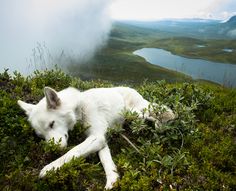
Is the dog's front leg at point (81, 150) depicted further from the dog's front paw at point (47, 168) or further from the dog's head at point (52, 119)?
the dog's head at point (52, 119)

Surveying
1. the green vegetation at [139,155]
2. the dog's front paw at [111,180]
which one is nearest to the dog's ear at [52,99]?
the green vegetation at [139,155]

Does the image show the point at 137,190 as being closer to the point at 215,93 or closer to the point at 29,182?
the point at 29,182

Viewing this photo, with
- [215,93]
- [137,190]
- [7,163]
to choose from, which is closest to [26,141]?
[7,163]

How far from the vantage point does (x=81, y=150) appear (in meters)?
7.29

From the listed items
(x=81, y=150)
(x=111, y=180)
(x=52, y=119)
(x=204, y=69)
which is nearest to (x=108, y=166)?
(x=111, y=180)

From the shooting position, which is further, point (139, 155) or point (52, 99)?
point (139, 155)

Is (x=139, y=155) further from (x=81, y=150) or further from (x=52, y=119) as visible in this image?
(x=52, y=119)

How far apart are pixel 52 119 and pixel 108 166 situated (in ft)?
4.87

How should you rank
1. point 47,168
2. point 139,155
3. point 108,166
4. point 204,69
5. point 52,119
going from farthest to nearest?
point 204,69 < point 139,155 < point 52,119 < point 108,166 < point 47,168

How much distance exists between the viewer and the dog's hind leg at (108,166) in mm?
6761

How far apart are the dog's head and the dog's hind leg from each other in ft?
2.72

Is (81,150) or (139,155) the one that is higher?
(81,150)

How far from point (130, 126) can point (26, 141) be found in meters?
2.48

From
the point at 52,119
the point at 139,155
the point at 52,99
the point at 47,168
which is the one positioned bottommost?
the point at 139,155
